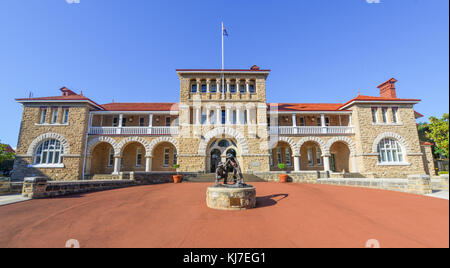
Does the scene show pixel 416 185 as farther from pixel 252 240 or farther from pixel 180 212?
pixel 180 212

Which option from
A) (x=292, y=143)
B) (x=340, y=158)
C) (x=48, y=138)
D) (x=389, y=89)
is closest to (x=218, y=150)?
(x=292, y=143)

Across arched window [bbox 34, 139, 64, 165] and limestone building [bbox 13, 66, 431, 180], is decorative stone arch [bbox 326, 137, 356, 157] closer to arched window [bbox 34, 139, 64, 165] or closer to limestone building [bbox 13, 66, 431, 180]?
limestone building [bbox 13, 66, 431, 180]

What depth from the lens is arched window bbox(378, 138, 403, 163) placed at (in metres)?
18.0

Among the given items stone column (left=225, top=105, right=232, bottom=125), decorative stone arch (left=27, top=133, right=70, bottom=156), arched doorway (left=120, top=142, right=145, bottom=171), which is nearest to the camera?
decorative stone arch (left=27, top=133, right=70, bottom=156)

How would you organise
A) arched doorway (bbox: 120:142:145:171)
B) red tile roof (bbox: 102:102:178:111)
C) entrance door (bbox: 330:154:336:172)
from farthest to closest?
red tile roof (bbox: 102:102:178:111), entrance door (bbox: 330:154:336:172), arched doorway (bbox: 120:142:145:171)

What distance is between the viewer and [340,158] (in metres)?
20.6

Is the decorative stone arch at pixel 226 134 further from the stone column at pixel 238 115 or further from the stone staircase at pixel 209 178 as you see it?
the stone staircase at pixel 209 178

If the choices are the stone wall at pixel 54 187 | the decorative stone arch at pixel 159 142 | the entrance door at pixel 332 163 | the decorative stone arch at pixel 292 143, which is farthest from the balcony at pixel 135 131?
the entrance door at pixel 332 163

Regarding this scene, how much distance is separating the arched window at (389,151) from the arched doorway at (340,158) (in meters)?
2.77

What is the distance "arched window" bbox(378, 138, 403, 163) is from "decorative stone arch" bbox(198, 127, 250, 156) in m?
13.6

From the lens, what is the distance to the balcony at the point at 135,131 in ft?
61.6

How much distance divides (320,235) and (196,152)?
49.4 ft

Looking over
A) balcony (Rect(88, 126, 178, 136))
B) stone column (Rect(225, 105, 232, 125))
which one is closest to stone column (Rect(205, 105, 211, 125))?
stone column (Rect(225, 105, 232, 125))

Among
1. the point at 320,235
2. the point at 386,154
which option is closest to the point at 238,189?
the point at 320,235
